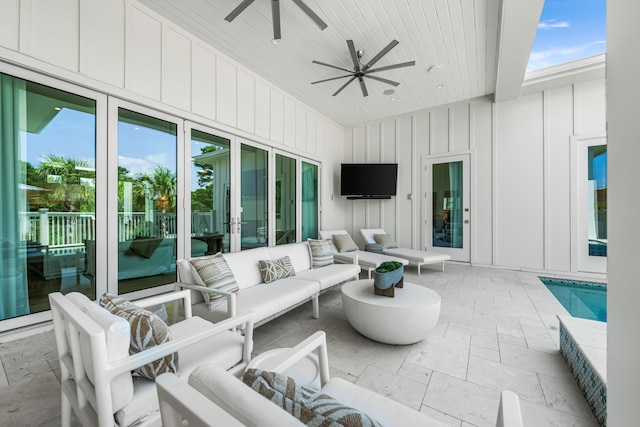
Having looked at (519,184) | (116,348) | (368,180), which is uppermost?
(368,180)

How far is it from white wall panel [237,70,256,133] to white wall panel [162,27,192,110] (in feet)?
2.78

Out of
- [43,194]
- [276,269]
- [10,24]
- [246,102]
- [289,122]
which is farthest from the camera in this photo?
[289,122]

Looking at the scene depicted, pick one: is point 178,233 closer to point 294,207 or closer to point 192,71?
point 192,71

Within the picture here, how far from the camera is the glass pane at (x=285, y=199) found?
5.21 m

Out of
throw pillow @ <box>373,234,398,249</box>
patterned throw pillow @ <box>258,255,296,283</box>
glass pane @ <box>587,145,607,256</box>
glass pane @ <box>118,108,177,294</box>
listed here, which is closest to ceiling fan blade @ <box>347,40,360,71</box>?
glass pane @ <box>118,108,177,294</box>

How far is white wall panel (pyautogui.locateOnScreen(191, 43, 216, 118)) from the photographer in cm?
355

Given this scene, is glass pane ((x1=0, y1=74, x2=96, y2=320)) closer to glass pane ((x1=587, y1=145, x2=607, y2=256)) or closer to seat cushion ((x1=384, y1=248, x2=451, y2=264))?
seat cushion ((x1=384, y1=248, x2=451, y2=264))

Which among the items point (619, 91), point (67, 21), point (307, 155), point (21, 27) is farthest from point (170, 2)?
point (619, 91)

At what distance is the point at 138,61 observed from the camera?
2973 mm

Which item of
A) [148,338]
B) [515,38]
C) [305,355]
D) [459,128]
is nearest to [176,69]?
[148,338]

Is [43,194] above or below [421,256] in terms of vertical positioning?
above

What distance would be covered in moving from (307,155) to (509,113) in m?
4.10

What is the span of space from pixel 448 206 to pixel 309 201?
310cm

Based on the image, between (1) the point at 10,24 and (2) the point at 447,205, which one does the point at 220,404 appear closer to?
(1) the point at 10,24
